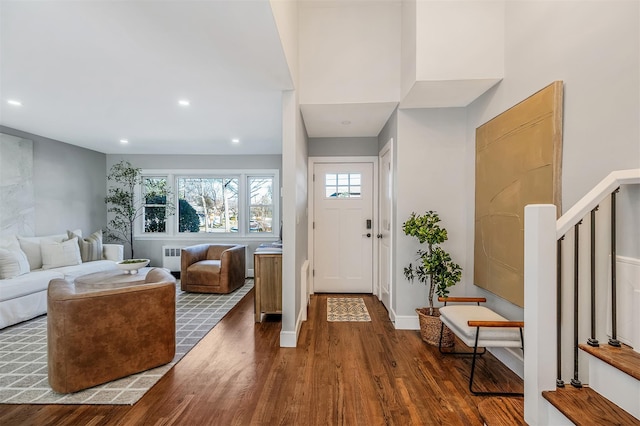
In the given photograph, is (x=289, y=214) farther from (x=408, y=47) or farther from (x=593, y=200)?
(x=593, y=200)

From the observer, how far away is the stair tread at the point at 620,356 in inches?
44.9

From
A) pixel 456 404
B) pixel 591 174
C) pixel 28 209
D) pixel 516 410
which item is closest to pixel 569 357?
pixel 516 410

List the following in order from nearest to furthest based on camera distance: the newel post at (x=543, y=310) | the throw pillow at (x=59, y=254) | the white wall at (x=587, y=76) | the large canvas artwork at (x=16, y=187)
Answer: the newel post at (x=543, y=310), the white wall at (x=587, y=76), the large canvas artwork at (x=16, y=187), the throw pillow at (x=59, y=254)

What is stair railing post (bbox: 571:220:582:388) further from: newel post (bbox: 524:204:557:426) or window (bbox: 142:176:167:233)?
window (bbox: 142:176:167:233)

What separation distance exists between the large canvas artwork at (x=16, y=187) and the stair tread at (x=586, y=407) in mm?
5926

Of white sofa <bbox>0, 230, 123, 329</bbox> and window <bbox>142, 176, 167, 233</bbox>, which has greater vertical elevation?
window <bbox>142, 176, 167, 233</bbox>

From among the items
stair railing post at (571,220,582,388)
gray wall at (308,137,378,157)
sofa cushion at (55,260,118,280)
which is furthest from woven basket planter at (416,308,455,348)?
sofa cushion at (55,260,118,280)

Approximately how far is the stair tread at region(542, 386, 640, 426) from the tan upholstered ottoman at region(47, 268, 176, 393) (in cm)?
251

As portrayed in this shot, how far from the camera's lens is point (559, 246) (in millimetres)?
1475

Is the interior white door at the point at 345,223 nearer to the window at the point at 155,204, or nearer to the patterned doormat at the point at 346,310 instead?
the patterned doormat at the point at 346,310

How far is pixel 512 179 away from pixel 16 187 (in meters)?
6.07

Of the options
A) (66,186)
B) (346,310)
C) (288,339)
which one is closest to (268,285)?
(288,339)

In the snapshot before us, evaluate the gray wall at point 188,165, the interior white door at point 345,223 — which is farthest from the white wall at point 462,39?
the gray wall at point 188,165

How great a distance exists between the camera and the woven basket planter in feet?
8.89
